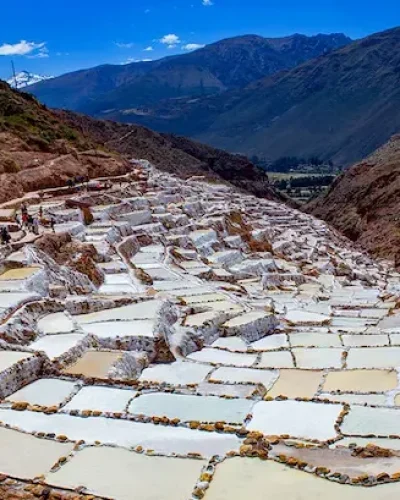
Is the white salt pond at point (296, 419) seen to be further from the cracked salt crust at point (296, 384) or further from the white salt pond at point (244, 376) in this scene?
the white salt pond at point (244, 376)

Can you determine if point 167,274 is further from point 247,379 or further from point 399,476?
point 399,476

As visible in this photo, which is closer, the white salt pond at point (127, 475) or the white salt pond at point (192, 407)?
the white salt pond at point (127, 475)

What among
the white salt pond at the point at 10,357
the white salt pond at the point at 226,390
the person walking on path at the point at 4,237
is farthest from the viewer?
the person walking on path at the point at 4,237

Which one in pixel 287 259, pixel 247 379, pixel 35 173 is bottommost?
pixel 287 259

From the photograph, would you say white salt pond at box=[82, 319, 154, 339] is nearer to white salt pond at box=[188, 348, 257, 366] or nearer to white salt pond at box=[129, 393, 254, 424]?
white salt pond at box=[188, 348, 257, 366]

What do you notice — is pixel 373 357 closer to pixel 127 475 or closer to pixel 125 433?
pixel 125 433

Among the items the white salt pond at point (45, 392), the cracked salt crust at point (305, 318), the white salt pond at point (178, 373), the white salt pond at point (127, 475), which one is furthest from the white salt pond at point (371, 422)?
the cracked salt crust at point (305, 318)

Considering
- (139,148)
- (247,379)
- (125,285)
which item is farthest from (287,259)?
(139,148)

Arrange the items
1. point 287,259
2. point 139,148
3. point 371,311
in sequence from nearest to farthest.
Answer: point 371,311 < point 287,259 < point 139,148
